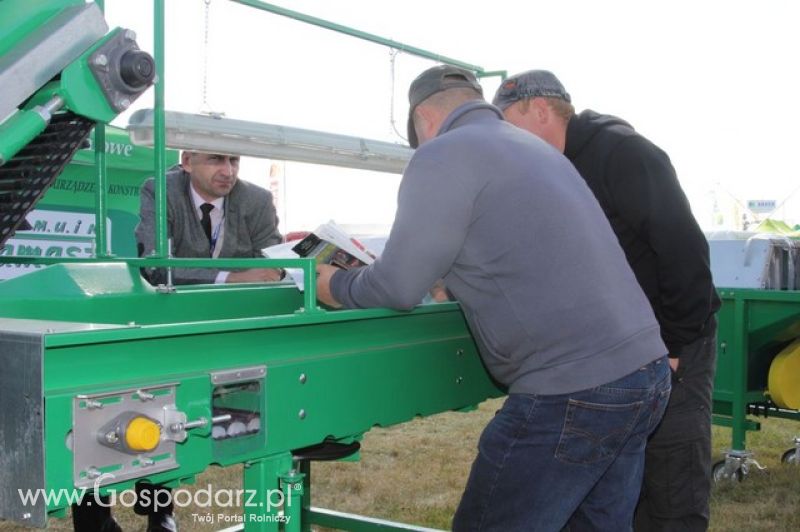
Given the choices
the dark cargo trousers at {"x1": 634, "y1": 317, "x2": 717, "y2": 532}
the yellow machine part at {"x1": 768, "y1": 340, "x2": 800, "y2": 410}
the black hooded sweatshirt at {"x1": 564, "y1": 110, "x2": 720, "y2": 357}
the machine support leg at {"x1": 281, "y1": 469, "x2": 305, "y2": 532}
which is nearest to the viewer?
the machine support leg at {"x1": 281, "y1": 469, "x2": 305, "y2": 532}

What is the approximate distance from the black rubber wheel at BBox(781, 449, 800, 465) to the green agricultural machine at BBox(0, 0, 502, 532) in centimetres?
378

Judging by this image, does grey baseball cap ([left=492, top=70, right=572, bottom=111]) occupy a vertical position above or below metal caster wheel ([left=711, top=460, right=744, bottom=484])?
above

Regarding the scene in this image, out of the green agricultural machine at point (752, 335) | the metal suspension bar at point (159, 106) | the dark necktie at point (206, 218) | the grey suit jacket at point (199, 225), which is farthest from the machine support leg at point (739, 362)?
the metal suspension bar at point (159, 106)

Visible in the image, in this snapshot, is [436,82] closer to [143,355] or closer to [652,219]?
[652,219]

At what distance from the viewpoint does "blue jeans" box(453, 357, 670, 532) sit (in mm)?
1789

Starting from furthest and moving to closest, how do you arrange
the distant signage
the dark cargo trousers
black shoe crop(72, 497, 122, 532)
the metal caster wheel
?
the distant signage < the metal caster wheel < black shoe crop(72, 497, 122, 532) < the dark cargo trousers

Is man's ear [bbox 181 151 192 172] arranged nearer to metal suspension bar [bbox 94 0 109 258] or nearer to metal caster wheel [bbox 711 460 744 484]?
metal suspension bar [bbox 94 0 109 258]

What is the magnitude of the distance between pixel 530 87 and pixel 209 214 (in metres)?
1.49

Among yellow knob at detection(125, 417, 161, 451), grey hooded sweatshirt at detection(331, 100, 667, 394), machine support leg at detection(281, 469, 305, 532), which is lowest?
machine support leg at detection(281, 469, 305, 532)

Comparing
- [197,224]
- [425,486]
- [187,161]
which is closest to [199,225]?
[197,224]

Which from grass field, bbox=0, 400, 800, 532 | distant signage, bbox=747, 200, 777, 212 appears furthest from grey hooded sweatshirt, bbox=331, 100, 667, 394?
distant signage, bbox=747, 200, 777, 212

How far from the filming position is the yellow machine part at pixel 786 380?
15.3ft

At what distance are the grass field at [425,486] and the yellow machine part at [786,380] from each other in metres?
0.50

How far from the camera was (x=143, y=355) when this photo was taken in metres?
1.38
